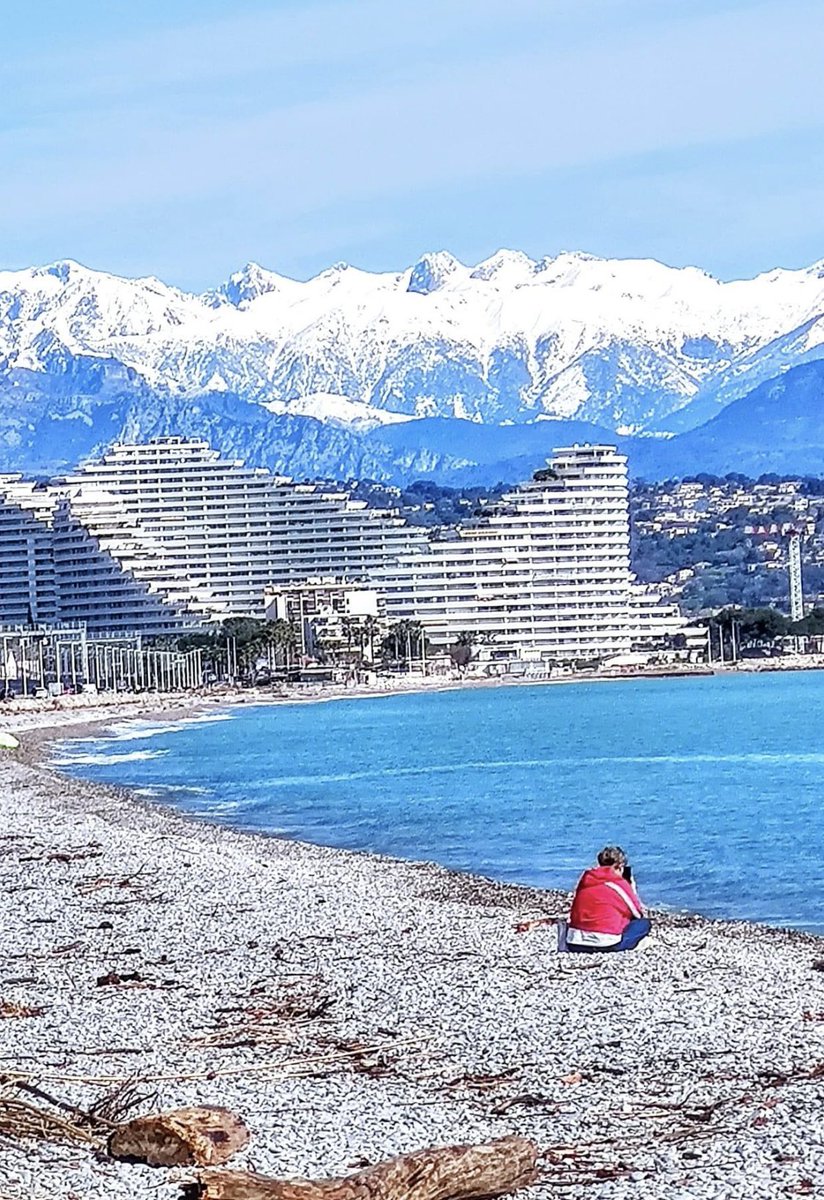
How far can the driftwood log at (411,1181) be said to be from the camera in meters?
7.11

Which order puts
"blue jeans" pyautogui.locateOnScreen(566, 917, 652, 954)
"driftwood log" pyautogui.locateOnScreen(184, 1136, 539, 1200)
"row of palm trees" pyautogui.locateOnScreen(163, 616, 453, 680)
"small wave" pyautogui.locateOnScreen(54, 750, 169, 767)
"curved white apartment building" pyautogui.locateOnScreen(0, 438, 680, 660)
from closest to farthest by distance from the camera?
"driftwood log" pyautogui.locateOnScreen(184, 1136, 539, 1200), "blue jeans" pyautogui.locateOnScreen(566, 917, 652, 954), "small wave" pyautogui.locateOnScreen(54, 750, 169, 767), "row of palm trees" pyautogui.locateOnScreen(163, 616, 453, 680), "curved white apartment building" pyautogui.locateOnScreen(0, 438, 680, 660)

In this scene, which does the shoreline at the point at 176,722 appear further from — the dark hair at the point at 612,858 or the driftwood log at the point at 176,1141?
the driftwood log at the point at 176,1141

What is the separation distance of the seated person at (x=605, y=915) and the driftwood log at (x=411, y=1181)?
6184 millimetres

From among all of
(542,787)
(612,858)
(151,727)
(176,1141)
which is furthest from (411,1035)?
(151,727)

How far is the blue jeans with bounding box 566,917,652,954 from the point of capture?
13727 mm

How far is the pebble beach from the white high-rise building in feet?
486

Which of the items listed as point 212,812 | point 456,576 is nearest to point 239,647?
point 456,576

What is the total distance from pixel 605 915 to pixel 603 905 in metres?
0.07

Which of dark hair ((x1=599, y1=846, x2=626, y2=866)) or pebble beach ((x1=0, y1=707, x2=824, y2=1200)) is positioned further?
dark hair ((x1=599, y1=846, x2=626, y2=866))

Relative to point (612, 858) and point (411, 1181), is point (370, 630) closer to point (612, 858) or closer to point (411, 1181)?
point (612, 858)

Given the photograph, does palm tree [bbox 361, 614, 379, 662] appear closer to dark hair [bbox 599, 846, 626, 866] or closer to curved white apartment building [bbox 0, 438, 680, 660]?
curved white apartment building [bbox 0, 438, 680, 660]

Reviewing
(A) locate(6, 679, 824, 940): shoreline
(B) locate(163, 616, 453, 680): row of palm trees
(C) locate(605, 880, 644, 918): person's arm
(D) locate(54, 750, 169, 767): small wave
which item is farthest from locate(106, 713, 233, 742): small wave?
(C) locate(605, 880, 644, 918): person's arm

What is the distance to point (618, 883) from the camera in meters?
13.9

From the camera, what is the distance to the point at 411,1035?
1088 centimetres
